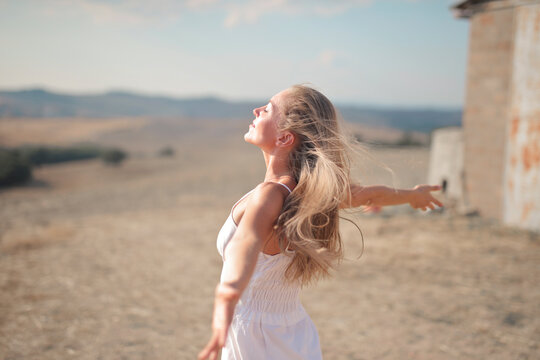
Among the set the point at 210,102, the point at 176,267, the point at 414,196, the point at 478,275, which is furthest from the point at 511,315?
the point at 210,102

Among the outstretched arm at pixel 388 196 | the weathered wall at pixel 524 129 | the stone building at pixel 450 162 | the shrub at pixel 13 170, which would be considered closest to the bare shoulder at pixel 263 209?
the outstretched arm at pixel 388 196

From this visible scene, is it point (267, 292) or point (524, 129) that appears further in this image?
point (524, 129)

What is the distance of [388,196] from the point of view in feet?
6.75

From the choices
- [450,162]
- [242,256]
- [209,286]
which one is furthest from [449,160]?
[242,256]

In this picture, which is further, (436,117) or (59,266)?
(436,117)

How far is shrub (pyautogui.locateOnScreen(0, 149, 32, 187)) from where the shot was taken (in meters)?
13.4

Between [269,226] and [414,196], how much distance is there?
1.03m

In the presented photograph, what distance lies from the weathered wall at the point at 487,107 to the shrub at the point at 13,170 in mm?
13643

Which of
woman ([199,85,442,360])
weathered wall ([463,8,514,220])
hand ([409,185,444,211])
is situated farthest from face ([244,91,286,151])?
weathered wall ([463,8,514,220])

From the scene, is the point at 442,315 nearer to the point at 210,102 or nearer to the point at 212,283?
the point at 212,283

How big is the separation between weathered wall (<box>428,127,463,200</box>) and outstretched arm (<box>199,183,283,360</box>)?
6.95 meters

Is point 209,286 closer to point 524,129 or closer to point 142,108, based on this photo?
point 524,129

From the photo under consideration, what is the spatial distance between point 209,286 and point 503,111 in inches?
215

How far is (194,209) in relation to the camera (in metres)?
9.49
